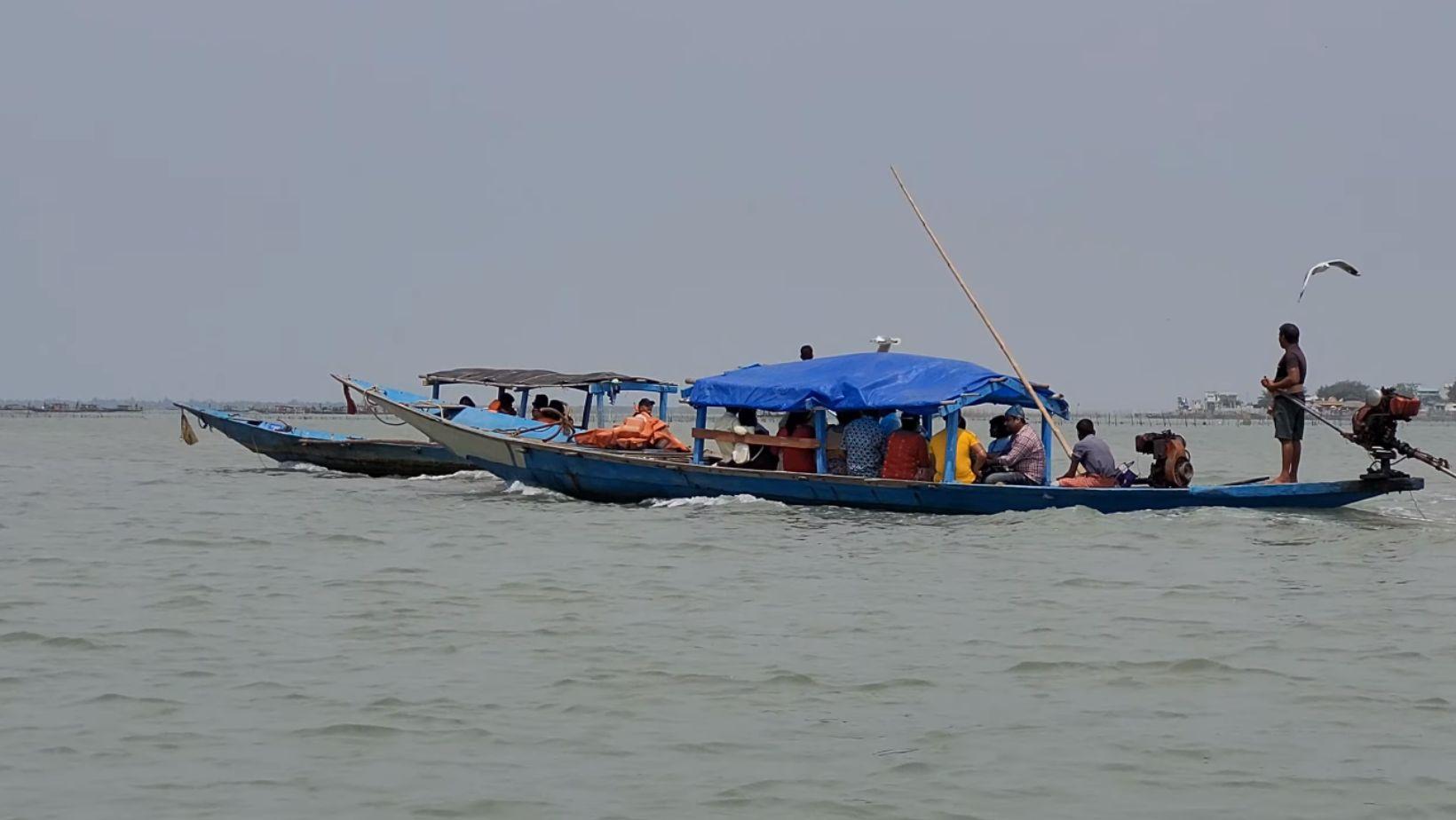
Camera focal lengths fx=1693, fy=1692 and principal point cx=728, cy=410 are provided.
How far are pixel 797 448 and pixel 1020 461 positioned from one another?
2621mm

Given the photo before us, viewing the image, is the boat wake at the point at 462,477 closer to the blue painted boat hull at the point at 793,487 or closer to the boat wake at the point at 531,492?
the blue painted boat hull at the point at 793,487

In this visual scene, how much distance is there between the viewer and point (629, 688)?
29.7ft

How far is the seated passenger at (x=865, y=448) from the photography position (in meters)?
18.7

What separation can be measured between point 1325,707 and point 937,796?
2.73m

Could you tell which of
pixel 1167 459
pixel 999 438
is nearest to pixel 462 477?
pixel 999 438

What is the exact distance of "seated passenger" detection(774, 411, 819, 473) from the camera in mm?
19078

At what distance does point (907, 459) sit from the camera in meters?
18.1

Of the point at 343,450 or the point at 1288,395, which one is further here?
the point at 343,450

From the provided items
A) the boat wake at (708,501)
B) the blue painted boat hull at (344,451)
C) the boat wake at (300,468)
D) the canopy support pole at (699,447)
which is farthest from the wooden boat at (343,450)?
the boat wake at (708,501)

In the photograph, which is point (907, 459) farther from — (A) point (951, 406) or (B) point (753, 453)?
(B) point (753, 453)

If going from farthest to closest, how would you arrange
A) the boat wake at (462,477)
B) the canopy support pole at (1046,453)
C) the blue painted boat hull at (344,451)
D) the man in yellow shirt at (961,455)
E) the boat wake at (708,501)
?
the blue painted boat hull at (344,451) → the boat wake at (462,477) → the boat wake at (708,501) → the canopy support pole at (1046,453) → the man in yellow shirt at (961,455)

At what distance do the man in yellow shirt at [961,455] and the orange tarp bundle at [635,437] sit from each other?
178 inches

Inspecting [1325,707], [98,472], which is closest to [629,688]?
[1325,707]

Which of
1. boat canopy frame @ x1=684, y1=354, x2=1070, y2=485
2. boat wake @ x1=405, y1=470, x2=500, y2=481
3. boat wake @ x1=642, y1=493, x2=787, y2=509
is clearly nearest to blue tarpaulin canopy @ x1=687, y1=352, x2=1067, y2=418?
boat canopy frame @ x1=684, y1=354, x2=1070, y2=485
